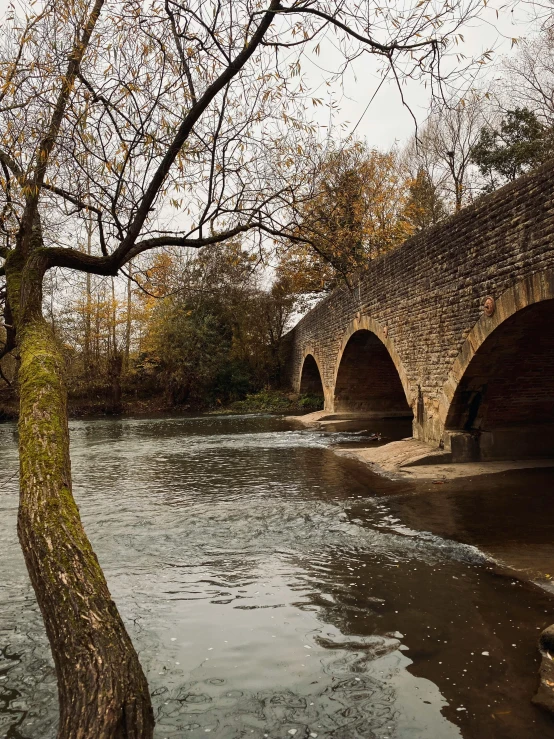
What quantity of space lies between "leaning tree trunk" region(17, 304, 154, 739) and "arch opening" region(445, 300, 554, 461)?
6792mm

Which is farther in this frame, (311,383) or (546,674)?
(311,383)

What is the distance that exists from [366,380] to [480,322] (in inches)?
414

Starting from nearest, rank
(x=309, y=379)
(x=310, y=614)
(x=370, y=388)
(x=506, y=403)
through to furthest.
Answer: (x=310, y=614), (x=506, y=403), (x=370, y=388), (x=309, y=379)

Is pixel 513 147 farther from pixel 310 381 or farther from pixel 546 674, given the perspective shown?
pixel 546 674

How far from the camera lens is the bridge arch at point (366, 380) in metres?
16.8

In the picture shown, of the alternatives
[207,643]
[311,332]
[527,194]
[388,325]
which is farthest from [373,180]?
[207,643]

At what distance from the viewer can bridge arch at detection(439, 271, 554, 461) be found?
8.00m

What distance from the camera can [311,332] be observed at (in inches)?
890

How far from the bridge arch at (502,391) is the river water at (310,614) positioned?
1.29 meters

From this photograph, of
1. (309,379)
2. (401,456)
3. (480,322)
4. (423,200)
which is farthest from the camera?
(309,379)

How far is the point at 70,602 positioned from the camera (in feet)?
7.08

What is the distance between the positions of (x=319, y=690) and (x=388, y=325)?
10031 mm

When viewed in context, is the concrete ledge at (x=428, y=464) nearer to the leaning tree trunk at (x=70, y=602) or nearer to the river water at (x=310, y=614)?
the river water at (x=310, y=614)

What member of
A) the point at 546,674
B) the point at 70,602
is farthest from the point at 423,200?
the point at 70,602
